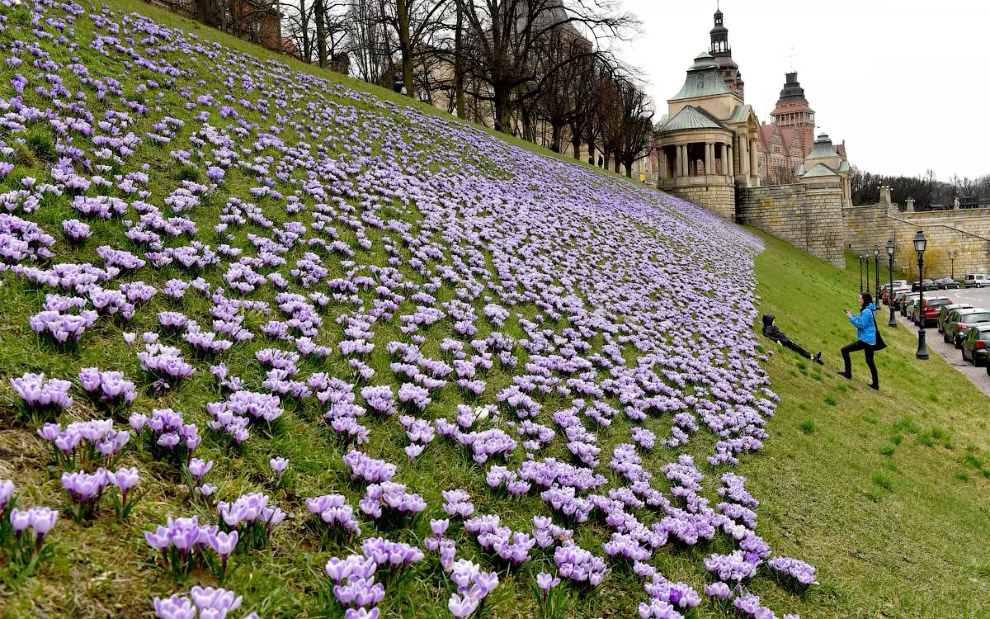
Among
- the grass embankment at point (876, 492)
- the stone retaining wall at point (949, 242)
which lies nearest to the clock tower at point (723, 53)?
the stone retaining wall at point (949, 242)

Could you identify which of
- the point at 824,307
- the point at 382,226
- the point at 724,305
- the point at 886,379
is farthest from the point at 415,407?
the point at 824,307

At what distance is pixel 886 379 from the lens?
52.5 feet

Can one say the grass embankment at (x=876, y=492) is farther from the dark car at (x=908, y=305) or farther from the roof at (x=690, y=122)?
the roof at (x=690, y=122)

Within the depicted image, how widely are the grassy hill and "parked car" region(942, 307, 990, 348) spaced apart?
1360cm

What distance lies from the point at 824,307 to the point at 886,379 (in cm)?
1118

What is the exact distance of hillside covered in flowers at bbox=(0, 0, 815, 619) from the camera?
121 inches

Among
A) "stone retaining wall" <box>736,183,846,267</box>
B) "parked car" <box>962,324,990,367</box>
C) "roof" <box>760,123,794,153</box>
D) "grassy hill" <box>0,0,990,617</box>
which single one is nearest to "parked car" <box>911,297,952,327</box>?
"parked car" <box>962,324,990,367</box>

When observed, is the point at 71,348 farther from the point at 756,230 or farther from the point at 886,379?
the point at 756,230

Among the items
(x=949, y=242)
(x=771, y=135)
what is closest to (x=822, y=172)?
(x=949, y=242)

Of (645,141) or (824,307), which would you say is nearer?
(824,307)

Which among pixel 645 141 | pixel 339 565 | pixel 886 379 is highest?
pixel 645 141

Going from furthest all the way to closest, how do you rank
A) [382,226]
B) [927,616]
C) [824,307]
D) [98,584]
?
[824,307] < [382,226] < [927,616] < [98,584]

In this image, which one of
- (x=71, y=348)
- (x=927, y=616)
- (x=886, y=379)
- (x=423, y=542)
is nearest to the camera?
(x=423, y=542)

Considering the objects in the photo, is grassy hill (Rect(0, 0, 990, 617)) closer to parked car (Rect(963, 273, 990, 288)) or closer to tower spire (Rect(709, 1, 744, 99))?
parked car (Rect(963, 273, 990, 288))
